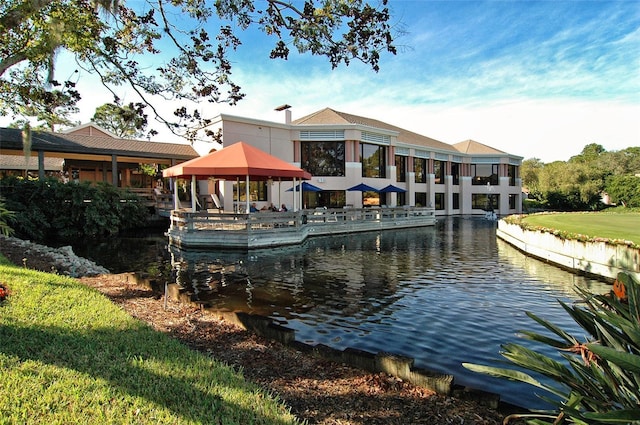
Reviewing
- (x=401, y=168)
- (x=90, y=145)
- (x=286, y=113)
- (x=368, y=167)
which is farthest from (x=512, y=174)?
(x=90, y=145)

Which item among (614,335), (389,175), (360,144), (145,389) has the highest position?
(360,144)

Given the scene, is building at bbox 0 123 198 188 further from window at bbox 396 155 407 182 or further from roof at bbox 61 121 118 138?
window at bbox 396 155 407 182

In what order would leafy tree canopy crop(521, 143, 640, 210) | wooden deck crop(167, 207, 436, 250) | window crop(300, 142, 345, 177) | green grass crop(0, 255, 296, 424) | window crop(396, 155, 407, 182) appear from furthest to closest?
leafy tree canopy crop(521, 143, 640, 210) < window crop(396, 155, 407, 182) < window crop(300, 142, 345, 177) < wooden deck crop(167, 207, 436, 250) < green grass crop(0, 255, 296, 424)

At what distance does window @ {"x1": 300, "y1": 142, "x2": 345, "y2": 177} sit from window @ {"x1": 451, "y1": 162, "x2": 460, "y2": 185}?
1786cm

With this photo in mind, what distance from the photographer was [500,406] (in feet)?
11.5

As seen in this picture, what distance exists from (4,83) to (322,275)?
8.80 m

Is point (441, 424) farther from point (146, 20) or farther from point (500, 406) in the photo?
point (146, 20)

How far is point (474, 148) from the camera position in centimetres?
4525

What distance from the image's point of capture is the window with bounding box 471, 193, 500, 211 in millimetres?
43438

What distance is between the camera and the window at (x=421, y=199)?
38334mm

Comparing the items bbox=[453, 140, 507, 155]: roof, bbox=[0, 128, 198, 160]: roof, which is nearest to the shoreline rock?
bbox=[0, 128, 198, 160]: roof

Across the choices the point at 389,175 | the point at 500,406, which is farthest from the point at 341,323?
the point at 389,175

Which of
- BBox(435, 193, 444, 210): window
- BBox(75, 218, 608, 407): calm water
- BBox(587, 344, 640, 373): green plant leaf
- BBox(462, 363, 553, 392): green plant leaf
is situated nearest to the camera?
BBox(587, 344, 640, 373): green plant leaf

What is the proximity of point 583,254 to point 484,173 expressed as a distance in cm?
3439
